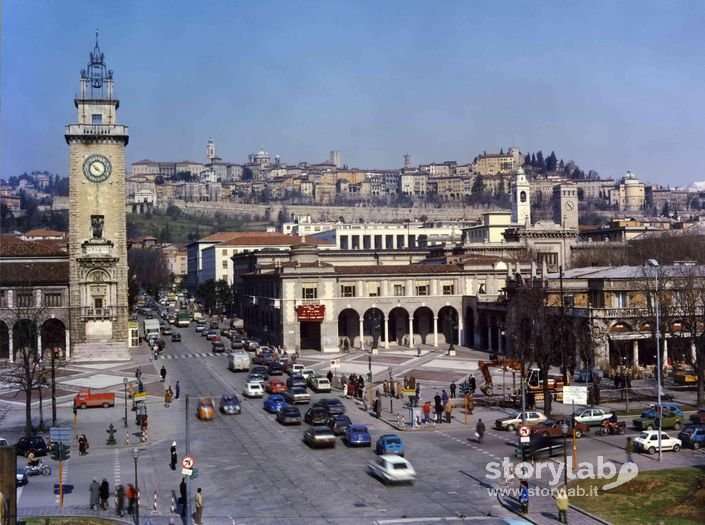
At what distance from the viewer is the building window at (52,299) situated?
79.0 m

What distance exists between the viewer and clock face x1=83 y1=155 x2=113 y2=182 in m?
79.4

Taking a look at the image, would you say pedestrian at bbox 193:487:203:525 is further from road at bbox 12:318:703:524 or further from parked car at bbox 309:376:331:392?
parked car at bbox 309:376:331:392

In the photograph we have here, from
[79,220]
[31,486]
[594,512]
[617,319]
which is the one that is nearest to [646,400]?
[617,319]

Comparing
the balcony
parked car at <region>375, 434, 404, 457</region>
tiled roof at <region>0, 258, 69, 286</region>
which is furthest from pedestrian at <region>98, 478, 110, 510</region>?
tiled roof at <region>0, 258, 69, 286</region>

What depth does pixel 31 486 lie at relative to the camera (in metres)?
33.3

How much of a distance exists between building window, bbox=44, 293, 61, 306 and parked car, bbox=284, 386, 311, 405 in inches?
1339

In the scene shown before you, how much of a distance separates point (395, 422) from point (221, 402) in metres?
11.1

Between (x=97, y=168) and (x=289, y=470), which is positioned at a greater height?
(x=97, y=168)

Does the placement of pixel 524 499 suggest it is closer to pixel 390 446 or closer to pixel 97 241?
pixel 390 446

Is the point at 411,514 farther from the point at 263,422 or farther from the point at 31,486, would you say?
the point at 263,422

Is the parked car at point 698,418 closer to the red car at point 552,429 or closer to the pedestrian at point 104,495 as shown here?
the red car at point 552,429

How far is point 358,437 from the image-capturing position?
3981cm

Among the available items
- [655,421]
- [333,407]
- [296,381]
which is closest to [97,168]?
[296,381]

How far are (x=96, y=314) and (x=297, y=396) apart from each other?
33032 millimetres
